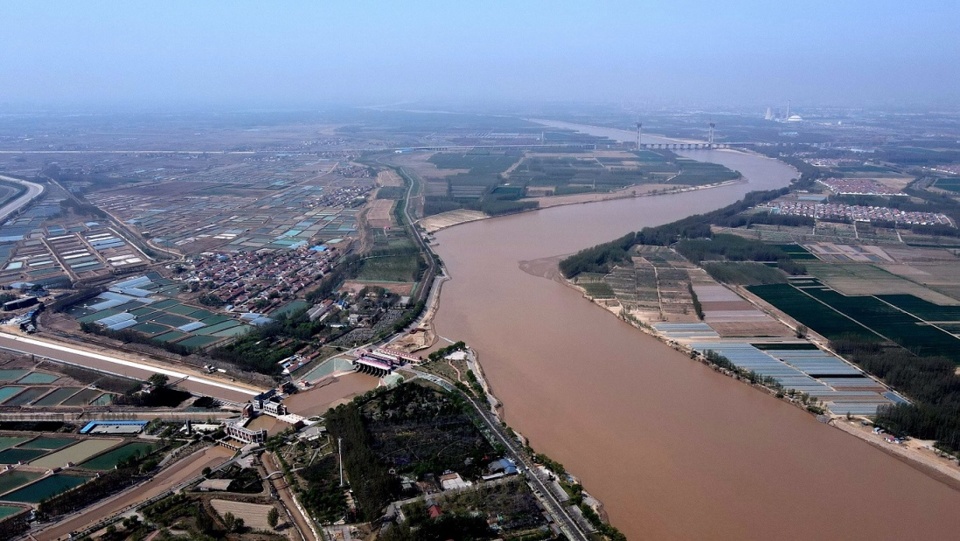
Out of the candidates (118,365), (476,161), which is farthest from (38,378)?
(476,161)

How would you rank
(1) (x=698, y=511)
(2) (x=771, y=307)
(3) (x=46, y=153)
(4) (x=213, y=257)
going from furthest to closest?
(3) (x=46, y=153) < (4) (x=213, y=257) < (2) (x=771, y=307) < (1) (x=698, y=511)

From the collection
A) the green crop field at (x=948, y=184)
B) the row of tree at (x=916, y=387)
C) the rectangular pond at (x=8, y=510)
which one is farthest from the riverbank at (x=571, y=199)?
the rectangular pond at (x=8, y=510)

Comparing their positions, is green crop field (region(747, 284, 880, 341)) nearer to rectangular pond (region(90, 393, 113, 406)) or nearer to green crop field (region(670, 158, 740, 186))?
rectangular pond (region(90, 393, 113, 406))

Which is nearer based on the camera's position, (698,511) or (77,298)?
(698,511)

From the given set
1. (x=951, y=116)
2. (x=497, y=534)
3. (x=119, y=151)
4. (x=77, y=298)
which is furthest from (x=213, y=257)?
(x=951, y=116)

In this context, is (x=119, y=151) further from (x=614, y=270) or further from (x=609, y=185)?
(x=614, y=270)

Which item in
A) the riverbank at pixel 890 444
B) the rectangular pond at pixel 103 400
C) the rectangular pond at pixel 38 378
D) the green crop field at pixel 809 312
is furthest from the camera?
the green crop field at pixel 809 312

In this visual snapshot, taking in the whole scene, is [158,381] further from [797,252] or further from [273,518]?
[797,252]

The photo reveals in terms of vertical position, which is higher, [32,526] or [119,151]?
[119,151]

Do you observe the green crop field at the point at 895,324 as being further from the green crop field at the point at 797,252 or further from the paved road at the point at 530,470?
the paved road at the point at 530,470
